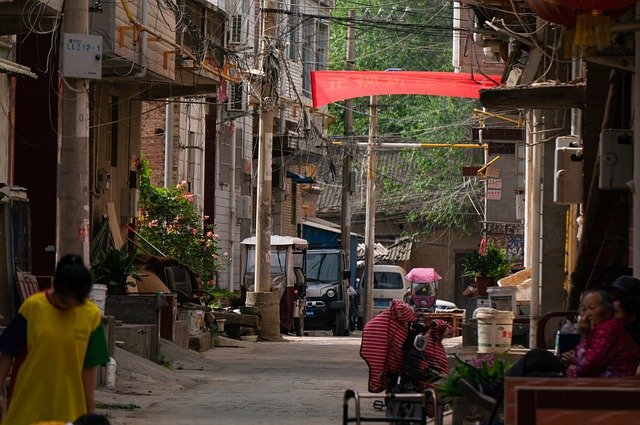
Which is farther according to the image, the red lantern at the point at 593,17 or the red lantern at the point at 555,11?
the red lantern at the point at 555,11

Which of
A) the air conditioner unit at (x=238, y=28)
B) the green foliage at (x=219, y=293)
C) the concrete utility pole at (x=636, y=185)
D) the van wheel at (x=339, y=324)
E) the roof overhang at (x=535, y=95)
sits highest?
the air conditioner unit at (x=238, y=28)

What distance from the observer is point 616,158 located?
51.0ft

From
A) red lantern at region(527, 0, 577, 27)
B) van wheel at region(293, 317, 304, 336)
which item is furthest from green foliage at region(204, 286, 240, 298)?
red lantern at region(527, 0, 577, 27)

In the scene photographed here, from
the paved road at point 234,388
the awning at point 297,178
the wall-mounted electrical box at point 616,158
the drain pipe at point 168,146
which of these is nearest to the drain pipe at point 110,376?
the paved road at point 234,388

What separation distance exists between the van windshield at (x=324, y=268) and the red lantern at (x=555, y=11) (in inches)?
1394

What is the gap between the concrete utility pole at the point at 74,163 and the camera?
17.2m

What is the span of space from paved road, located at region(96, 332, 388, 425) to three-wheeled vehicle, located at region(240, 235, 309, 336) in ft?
39.1

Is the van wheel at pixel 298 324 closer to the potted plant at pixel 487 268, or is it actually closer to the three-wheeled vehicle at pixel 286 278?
the three-wheeled vehicle at pixel 286 278

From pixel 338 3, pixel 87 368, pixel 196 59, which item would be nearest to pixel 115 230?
pixel 196 59

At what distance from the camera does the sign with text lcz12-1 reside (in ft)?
56.2

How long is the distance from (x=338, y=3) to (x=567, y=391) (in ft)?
203

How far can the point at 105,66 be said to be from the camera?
2666 cm

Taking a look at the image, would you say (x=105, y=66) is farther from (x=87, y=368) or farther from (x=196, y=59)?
(x=87, y=368)

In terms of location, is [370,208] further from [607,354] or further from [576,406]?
[576,406]
